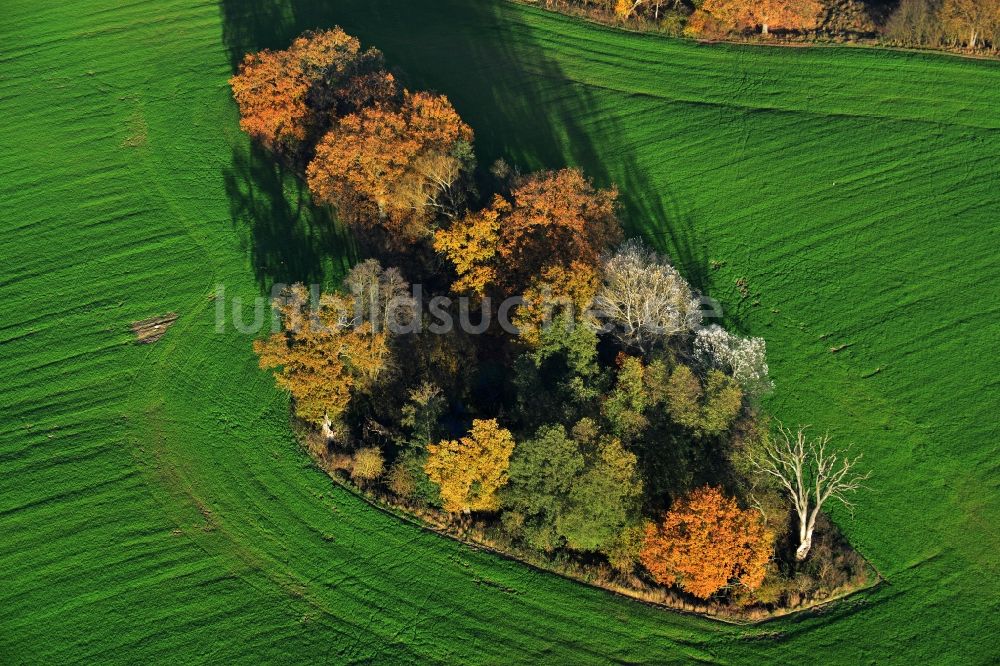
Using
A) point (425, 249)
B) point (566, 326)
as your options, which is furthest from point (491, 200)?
point (566, 326)

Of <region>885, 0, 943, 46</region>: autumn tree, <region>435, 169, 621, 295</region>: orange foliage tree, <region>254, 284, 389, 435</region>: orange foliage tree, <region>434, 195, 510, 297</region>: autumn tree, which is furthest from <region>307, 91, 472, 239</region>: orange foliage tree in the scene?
<region>885, 0, 943, 46</region>: autumn tree

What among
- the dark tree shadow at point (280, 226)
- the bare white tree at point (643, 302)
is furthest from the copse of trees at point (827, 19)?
the dark tree shadow at point (280, 226)

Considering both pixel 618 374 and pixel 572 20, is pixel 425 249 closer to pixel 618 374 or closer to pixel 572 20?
pixel 618 374

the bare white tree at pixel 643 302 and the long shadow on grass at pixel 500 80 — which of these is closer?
the bare white tree at pixel 643 302

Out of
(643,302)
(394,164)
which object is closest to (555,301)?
(643,302)

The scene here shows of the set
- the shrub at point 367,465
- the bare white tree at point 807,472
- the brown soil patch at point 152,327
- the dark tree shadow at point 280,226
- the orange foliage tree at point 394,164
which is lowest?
the shrub at point 367,465

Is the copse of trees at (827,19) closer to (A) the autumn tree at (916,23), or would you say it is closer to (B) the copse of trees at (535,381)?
(A) the autumn tree at (916,23)

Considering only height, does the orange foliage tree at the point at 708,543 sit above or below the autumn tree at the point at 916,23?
below

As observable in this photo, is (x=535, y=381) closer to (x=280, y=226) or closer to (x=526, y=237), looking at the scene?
(x=526, y=237)
